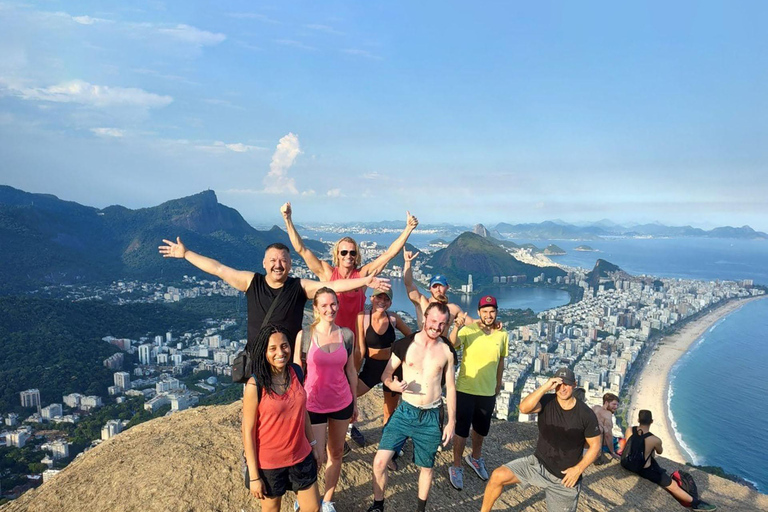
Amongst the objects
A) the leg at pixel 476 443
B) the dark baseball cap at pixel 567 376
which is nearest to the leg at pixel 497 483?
the leg at pixel 476 443

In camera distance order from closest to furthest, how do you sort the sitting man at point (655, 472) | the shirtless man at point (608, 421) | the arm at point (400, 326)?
1. the arm at point (400, 326)
2. the sitting man at point (655, 472)
3. the shirtless man at point (608, 421)

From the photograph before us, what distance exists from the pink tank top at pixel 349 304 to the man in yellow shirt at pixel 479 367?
1092 mm

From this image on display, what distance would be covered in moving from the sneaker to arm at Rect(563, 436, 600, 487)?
129 centimetres

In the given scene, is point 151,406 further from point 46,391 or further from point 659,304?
point 659,304

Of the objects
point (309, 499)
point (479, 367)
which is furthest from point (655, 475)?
point (309, 499)

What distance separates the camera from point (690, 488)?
19.3ft

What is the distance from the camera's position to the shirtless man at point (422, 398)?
11.4 ft

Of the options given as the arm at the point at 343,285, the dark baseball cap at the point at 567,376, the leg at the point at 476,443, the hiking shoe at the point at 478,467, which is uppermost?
the arm at the point at 343,285

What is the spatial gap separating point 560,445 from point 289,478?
2.38m

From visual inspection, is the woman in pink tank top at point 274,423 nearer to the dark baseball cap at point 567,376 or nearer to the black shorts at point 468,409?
the black shorts at point 468,409

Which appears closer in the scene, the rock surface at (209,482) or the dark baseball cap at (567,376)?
the dark baseball cap at (567,376)

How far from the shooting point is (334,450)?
11.4ft

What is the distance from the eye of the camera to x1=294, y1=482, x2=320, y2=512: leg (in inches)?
115

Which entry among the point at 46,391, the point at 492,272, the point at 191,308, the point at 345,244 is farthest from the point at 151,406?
the point at 492,272
